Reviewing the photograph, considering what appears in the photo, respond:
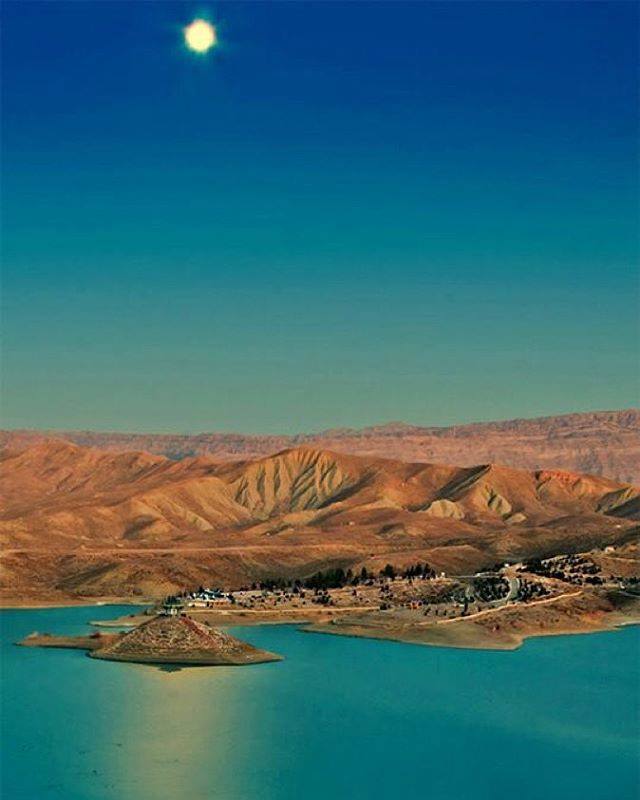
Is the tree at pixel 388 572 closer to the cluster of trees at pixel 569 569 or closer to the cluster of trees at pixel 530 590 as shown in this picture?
the cluster of trees at pixel 569 569

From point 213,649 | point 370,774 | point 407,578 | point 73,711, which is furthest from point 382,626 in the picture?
point 370,774

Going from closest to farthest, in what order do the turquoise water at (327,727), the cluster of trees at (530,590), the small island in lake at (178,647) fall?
the turquoise water at (327,727)
the small island in lake at (178,647)
the cluster of trees at (530,590)

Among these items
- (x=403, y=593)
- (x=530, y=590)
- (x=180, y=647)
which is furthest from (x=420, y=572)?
(x=180, y=647)

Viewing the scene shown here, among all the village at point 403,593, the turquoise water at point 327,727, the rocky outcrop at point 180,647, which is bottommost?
the turquoise water at point 327,727

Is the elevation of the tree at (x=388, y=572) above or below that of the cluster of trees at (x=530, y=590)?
above

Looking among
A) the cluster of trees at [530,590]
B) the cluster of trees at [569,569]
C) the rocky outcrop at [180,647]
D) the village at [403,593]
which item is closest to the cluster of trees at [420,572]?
the village at [403,593]

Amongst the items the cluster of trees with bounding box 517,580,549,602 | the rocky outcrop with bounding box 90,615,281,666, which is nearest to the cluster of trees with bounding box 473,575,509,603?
the cluster of trees with bounding box 517,580,549,602

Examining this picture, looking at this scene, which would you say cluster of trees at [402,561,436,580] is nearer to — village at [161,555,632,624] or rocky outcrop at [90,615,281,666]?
village at [161,555,632,624]
